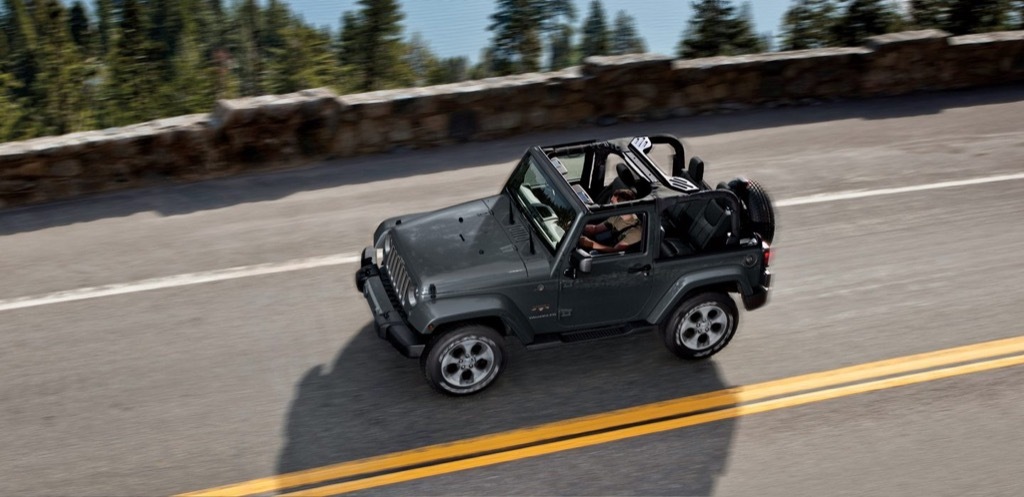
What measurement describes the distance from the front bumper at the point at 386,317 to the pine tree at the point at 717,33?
10809mm

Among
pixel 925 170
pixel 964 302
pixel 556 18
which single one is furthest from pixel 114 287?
pixel 556 18

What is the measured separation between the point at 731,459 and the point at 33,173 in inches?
329

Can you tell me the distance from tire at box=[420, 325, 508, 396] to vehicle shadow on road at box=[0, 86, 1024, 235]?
462 cm

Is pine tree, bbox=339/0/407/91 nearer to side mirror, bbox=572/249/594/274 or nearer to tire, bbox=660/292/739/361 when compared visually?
tire, bbox=660/292/739/361

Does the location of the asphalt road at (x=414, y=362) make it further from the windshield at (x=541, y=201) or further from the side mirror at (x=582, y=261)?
the windshield at (x=541, y=201)

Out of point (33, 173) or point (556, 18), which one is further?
point (556, 18)

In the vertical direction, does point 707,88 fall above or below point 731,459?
above

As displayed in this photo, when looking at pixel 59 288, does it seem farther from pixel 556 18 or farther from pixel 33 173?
pixel 556 18

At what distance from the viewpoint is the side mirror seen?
759cm

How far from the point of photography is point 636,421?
7754mm

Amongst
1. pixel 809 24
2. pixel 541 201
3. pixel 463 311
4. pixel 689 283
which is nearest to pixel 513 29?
pixel 809 24

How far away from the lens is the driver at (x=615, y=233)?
26.1ft

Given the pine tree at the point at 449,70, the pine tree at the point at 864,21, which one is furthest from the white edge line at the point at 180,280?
the pine tree at the point at 864,21

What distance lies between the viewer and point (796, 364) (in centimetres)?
849
